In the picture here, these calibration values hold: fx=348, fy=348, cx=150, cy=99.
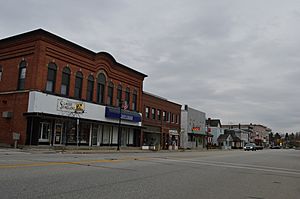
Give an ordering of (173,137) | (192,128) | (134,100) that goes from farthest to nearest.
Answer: (192,128)
(173,137)
(134,100)

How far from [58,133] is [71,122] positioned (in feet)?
6.15

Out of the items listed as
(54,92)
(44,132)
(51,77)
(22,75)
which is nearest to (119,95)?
(54,92)

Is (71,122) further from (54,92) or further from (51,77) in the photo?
(51,77)

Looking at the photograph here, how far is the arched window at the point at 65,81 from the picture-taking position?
117 ft

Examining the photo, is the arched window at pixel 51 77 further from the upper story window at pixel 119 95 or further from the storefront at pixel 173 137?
the storefront at pixel 173 137

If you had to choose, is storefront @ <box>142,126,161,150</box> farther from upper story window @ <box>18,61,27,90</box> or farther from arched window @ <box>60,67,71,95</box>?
upper story window @ <box>18,61,27,90</box>

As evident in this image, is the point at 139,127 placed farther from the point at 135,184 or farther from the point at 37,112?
the point at 135,184

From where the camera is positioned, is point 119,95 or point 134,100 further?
point 134,100

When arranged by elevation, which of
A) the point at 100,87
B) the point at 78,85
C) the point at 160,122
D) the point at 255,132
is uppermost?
the point at 255,132

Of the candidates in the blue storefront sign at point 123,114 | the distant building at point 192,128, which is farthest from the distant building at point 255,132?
the blue storefront sign at point 123,114

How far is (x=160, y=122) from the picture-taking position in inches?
2205

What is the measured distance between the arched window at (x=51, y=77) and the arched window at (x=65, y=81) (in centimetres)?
119

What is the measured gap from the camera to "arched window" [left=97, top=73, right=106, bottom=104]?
1622 inches

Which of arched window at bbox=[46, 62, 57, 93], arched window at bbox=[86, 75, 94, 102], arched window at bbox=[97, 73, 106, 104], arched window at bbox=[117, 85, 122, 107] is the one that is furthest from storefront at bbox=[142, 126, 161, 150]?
arched window at bbox=[46, 62, 57, 93]
